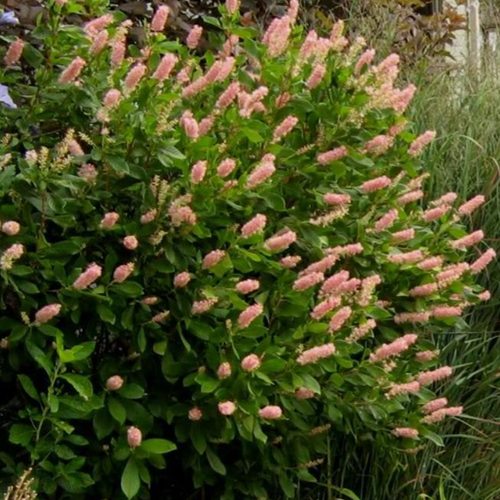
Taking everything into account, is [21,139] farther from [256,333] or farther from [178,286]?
[256,333]

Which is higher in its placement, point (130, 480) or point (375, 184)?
point (375, 184)

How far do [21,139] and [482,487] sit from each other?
6.50 feet

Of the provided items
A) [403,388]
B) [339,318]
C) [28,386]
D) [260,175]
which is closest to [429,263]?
[403,388]

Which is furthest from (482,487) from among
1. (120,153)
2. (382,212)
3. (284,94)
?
(120,153)

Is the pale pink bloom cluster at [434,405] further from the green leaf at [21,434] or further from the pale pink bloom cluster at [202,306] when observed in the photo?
the green leaf at [21,434]

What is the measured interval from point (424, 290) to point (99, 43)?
125 centimetres

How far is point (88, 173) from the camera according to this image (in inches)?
103

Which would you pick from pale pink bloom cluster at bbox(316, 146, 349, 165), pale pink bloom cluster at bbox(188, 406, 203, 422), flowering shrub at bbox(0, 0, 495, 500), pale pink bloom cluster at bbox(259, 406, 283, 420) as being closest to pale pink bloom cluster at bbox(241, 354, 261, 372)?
flowering shrub at bbox(0, 0, 495, 500)

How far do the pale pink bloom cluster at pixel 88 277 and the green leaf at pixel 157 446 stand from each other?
447 millimetres

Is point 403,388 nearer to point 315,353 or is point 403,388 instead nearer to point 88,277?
point 315,353

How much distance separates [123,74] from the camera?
2908 millimetres

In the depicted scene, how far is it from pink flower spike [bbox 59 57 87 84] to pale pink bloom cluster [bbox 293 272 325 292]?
0.80 metres

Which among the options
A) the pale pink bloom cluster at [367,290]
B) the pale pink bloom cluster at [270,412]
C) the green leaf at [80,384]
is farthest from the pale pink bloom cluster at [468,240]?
the green leaf at [80,384]

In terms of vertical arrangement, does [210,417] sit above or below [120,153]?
below
